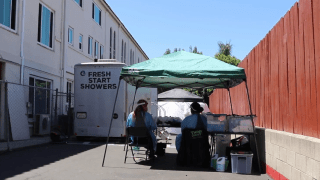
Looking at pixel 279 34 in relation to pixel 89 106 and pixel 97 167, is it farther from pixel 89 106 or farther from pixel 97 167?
pixel 89 106

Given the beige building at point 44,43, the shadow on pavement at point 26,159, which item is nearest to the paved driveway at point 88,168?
the shadow on pavement at point 26,159

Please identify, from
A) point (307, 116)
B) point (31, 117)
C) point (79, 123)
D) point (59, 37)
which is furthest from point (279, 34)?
point (59, 37)

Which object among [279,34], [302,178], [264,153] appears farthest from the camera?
[264,153]

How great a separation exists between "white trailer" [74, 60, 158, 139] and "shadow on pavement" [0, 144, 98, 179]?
246 cm

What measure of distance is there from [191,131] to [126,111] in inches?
223

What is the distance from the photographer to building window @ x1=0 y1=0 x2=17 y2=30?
12789 mm

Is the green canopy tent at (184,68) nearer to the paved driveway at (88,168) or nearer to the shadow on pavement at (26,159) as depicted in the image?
the paved driveway at (88,168)

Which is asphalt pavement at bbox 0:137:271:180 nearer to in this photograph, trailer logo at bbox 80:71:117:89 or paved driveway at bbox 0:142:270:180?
paved driveway at bbox 0:142:270:180

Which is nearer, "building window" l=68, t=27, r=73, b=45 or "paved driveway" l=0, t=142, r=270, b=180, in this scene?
"paved driveway" l=0, t=142, r=270, b=180

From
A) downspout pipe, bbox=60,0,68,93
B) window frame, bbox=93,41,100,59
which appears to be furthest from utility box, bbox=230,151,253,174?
window frame, bbox=93,41,100,59

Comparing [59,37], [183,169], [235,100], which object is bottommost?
[183,169]

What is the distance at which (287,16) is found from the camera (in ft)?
20.8

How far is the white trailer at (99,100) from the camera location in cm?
1346

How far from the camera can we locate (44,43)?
16406 millimetres
